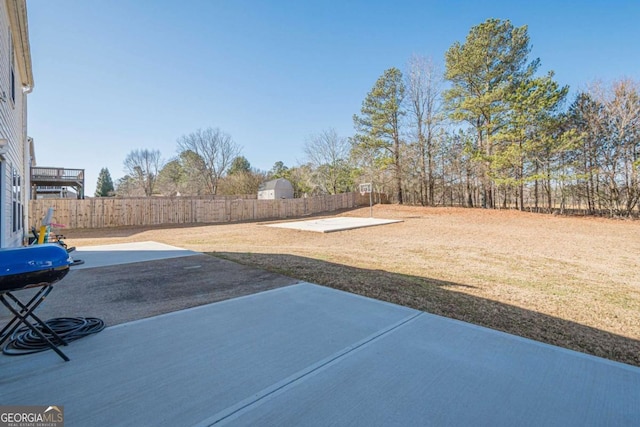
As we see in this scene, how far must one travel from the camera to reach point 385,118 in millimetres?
21281

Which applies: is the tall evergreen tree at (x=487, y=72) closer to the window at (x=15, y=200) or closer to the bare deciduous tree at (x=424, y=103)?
the bare deciduous tree at (x=424, y=103)

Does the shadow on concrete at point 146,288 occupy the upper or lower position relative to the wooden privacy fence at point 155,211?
lower

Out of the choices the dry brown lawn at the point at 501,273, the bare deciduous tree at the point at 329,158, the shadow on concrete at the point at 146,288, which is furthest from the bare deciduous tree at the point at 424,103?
the shadow on concrete at the point at 146,288

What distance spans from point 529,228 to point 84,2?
16834 mm

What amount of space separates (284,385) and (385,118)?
21.8 metres

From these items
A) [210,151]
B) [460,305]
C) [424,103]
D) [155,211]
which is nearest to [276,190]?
[210,151]

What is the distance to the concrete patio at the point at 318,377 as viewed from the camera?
4.75 ft

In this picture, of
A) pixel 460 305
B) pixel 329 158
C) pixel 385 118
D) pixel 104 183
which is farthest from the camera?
pixel 104 183

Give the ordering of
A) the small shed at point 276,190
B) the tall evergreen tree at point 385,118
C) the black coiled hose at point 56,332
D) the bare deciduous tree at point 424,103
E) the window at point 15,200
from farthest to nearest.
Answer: the small shed at point 276,190, the tall evergreen tree at point 385,118, the bare deciduous tree at point 424,103, the window at point 15,200, the black coiled hose at point 56,332

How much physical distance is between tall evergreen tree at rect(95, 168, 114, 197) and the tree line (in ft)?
133

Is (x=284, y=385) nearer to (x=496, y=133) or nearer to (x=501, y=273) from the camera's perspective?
(x=501, y=273)

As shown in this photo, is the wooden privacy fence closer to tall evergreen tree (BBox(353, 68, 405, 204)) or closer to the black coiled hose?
tall evergreen tree (BBox(353, 68, 405, 204))

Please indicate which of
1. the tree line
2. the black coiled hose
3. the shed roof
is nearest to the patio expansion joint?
the black coiled hose

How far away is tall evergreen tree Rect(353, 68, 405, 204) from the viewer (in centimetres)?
2112
